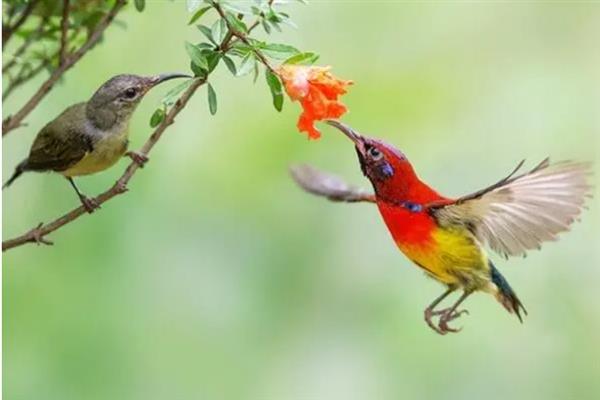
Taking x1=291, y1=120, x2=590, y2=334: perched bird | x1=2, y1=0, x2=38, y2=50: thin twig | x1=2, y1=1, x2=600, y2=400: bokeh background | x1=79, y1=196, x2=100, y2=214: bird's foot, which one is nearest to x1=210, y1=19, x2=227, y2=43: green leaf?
x1=291, y1=120, x2=590, y2=334: perched bird

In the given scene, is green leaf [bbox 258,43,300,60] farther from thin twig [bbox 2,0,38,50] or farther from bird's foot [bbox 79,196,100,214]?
thin twig [bbox 2,0,38,50]

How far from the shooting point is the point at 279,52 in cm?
87

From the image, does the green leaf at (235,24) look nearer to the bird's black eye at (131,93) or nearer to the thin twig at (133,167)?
the thin twig at (133,167)

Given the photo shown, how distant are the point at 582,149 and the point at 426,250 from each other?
1372mm

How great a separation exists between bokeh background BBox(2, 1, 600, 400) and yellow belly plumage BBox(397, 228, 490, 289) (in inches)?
37.2

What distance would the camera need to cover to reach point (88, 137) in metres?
1.07

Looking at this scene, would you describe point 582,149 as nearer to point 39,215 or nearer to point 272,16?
point 39,215

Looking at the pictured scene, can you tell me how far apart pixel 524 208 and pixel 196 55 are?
13.0 inches

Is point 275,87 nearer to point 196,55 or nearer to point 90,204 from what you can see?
point 196,55

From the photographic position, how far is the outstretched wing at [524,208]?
904 mm

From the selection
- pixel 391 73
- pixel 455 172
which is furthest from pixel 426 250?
pixel 391 73

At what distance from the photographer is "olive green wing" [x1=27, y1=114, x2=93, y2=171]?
108 centimetres

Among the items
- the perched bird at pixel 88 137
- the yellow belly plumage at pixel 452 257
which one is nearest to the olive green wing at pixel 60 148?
the perched bird at pixel 88 137

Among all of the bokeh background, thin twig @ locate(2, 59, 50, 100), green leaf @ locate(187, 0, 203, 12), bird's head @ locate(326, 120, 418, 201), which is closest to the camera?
green leaf @ locate(187, 0, 203, 12)
